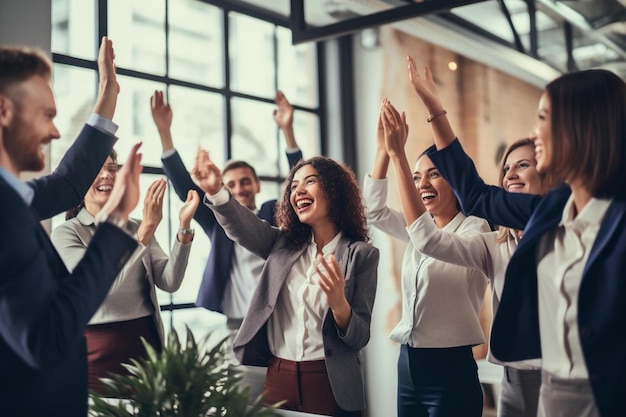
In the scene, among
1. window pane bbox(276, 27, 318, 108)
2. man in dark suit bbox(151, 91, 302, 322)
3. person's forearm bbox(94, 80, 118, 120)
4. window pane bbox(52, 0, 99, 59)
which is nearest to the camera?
person's forearm bbox(94, 80, 118, 120)

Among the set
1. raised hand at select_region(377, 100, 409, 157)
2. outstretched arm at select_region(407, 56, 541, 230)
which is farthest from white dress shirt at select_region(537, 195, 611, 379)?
raised hand at select_region(377, 100, 409, 157)

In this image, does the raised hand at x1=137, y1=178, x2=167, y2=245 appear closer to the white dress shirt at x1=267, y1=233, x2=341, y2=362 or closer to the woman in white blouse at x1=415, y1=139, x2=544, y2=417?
the white dress shirt at x1=267, y1=233, x2=341, y2=362

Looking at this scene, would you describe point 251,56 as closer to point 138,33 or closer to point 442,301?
point 138,33

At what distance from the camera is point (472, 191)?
5.97ft

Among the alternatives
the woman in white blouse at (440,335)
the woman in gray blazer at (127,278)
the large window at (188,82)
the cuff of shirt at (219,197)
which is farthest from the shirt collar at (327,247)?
the large window at (188,82)

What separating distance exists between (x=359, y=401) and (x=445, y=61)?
3852 mm

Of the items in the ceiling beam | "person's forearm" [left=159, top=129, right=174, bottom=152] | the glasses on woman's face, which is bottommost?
the glasses on woman's face

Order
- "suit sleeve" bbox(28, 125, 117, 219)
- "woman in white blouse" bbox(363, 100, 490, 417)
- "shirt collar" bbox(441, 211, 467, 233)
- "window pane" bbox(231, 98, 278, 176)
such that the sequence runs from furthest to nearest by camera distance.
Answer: "window pane" bbox(231, 98, 278, 176) < "shirt collar" bbox(441, 211, 467, 233) < "woman in white blouse" bbox(363, 100, 490, 417) < "suit sleeve" bbox(28, 125, 117, 219)

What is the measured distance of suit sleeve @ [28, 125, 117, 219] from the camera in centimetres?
175

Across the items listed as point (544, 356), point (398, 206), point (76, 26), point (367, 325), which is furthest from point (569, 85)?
point (398, 206)

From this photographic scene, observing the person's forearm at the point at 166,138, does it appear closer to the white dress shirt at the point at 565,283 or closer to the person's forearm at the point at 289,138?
the person's forearm at the point at 289,138

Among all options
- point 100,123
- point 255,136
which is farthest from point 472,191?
point 255,136

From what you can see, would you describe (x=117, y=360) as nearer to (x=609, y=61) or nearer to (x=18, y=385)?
(x=18, y=385)

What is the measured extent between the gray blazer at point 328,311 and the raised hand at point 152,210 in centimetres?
29
